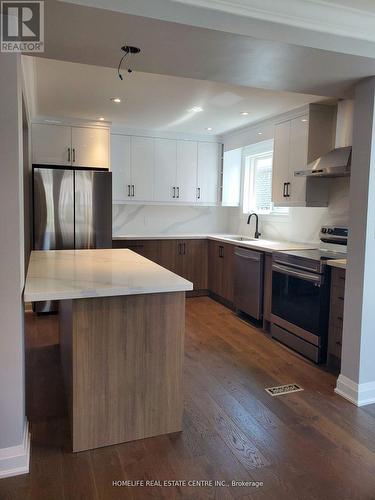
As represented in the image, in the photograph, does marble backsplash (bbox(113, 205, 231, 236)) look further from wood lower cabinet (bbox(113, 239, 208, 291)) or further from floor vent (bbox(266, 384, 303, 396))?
floor vent (bbox(266, 384, 303, 396))

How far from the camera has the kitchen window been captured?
17.1 ft

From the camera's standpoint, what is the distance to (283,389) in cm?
286

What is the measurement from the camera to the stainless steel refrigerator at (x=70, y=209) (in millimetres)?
4504

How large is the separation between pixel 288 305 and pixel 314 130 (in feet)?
5.66

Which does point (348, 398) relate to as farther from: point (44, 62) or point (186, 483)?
point (44, 62)

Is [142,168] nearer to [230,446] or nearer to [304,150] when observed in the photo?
[304,150]

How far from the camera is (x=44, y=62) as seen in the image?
112 inches

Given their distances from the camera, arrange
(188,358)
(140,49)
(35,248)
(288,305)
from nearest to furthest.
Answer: (140,49), (188,358), (288,305), (35,248)

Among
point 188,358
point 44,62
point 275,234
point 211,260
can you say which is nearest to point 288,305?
point 188,358

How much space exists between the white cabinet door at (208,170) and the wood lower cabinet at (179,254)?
0.73 meters

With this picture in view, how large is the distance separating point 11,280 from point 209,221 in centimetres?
454

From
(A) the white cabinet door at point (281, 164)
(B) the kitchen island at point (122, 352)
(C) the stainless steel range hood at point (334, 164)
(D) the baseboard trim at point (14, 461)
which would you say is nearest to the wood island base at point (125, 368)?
(B) the kitchen island at point (122, 352)

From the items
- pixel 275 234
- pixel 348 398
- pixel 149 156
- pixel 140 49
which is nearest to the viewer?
pixel 140 49

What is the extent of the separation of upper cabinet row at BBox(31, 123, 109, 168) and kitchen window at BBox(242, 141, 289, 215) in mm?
2036
